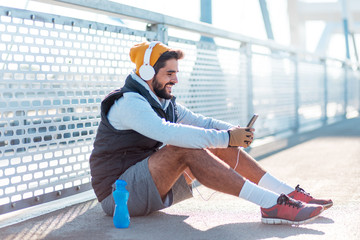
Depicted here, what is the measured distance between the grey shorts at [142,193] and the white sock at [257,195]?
1.61ft

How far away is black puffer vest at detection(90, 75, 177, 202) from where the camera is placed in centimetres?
313

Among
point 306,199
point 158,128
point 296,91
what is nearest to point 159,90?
point 158,128

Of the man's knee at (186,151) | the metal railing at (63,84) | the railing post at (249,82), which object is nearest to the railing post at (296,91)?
the railing post at (249,82)

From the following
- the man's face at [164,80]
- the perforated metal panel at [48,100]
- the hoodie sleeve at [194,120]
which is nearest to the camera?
the perforated metal panel at [48,100]

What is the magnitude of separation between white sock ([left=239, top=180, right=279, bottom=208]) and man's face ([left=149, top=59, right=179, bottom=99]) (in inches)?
31.3

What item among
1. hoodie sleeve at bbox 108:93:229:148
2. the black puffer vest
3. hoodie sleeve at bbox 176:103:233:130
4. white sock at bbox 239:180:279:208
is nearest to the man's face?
the black puffer vest

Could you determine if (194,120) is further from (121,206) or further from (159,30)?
(159,30)

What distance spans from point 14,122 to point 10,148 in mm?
162

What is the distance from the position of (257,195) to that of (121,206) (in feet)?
2.51

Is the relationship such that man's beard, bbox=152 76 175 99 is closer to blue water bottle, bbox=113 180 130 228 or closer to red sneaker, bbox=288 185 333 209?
blue water bottle, bbox=113 180 130 228

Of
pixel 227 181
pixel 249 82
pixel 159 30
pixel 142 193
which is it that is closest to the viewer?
pixel 227 181

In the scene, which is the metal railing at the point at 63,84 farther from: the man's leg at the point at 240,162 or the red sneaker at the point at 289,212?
the red sneaker at the point at 289,212

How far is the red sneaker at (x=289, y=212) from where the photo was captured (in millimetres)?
2947

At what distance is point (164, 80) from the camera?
3.30 meters
